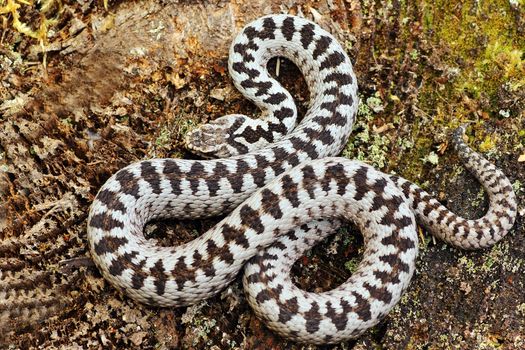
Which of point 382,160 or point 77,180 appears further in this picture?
point 382,160

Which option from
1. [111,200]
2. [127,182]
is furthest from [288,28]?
[111,200]

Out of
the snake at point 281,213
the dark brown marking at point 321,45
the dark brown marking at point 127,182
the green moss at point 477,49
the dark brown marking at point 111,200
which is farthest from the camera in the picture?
the dark brown marking at point 321,45

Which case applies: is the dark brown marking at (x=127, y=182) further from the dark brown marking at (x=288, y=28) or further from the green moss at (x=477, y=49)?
the green moss at (x=477, y=49)

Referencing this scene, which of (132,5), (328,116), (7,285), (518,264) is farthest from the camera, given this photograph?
(328,116)

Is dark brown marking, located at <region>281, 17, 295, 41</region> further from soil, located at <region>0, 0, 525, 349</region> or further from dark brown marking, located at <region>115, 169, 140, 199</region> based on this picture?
dark brown marking, located at <region>115, 169, 140, 199</region>

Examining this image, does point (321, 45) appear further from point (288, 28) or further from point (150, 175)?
point (150, 175)

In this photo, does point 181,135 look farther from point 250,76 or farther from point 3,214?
point 3,214

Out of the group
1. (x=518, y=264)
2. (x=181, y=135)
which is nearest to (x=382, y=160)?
(x=518, y=264)

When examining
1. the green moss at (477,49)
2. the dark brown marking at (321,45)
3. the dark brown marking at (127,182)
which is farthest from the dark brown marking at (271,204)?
the green moss at (477,49)

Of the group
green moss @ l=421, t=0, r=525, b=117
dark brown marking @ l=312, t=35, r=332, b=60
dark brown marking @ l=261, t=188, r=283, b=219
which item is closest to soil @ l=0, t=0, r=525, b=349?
green moss @ l=421, t=0, r=525, b=117
